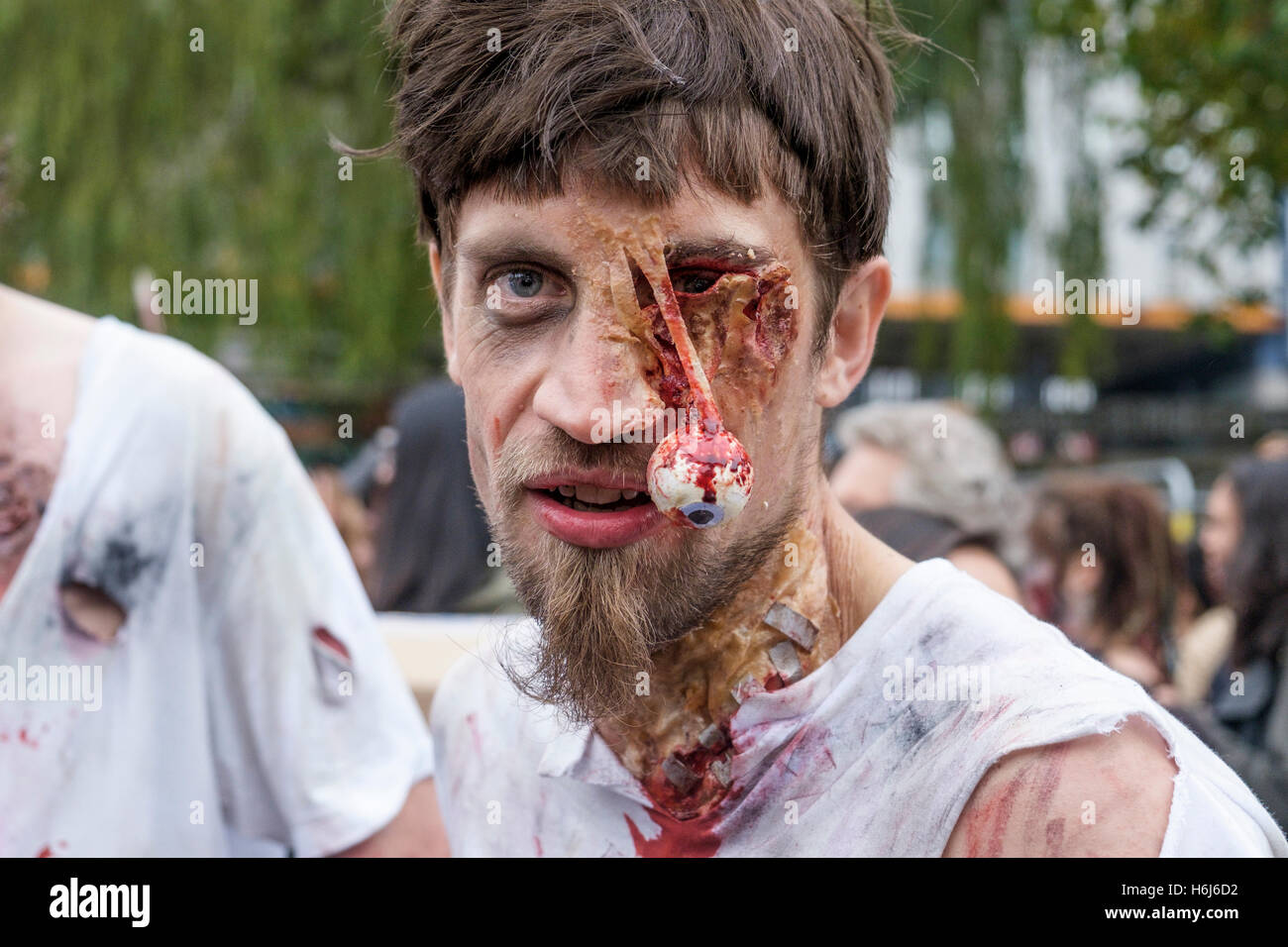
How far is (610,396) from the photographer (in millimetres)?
1537

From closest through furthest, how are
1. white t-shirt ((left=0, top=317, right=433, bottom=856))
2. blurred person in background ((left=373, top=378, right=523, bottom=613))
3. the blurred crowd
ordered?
white t-shirt ((left=0, top=317, right=433, bottom=856)) → the blurred crowd → blurred person in background ((left=373, top=378, right=523, bottom=613))

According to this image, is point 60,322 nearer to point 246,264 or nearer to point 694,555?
point 694,555

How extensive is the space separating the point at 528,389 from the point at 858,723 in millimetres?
601

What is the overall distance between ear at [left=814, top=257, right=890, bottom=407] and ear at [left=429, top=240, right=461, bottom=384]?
53 centimetres

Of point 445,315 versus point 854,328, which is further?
point 445,315

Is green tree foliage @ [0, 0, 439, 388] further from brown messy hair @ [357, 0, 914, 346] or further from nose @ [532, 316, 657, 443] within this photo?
nose @ [532, 316, 657, 443]

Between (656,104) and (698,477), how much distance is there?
46 cm

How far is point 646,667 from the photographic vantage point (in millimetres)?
1670

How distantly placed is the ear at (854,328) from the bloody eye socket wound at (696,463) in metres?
0.28

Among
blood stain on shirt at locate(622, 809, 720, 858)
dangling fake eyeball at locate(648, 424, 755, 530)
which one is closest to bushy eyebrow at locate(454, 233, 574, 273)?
dangling fake eyeball at locate(648, 424, 755, 530)

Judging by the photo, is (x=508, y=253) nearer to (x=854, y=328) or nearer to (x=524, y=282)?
(x=524, y=282)

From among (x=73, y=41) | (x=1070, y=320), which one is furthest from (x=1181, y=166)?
(x=73, y=41)

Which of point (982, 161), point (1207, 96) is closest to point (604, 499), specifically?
point (1207, 96)

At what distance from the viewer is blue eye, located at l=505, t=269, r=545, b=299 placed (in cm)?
162
